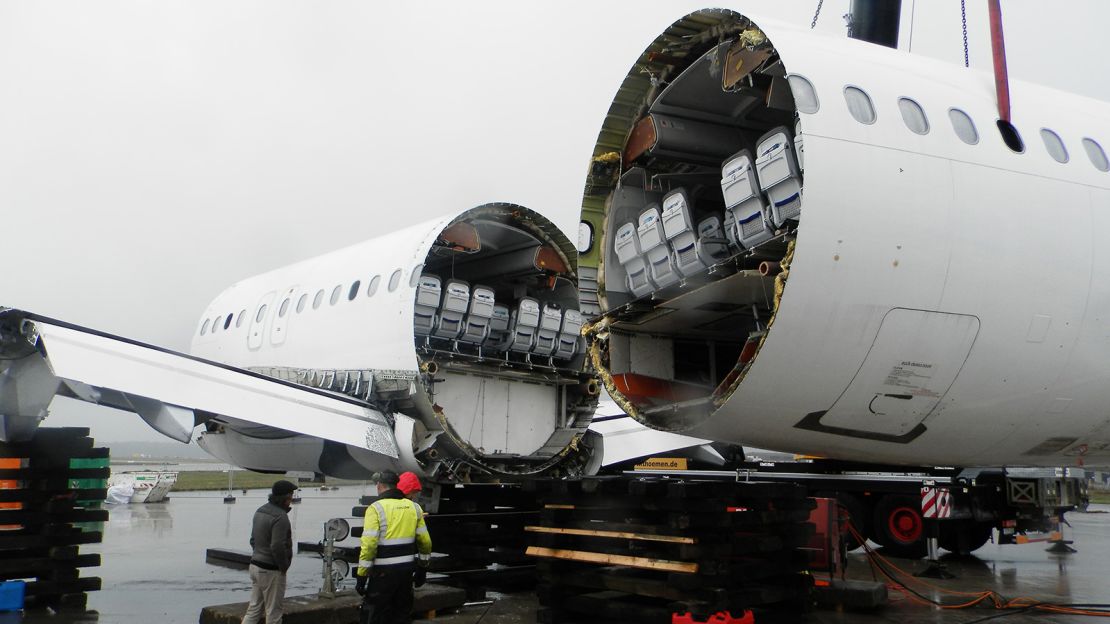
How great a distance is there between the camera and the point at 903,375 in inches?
263

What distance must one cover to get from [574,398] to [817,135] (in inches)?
310

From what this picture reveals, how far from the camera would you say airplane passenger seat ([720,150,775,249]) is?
7.44 meters

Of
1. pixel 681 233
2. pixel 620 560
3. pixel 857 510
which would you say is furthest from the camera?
pixel 857 510

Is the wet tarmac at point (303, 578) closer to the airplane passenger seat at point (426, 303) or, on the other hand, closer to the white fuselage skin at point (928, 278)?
the white fuselage skin at point (928, 278)

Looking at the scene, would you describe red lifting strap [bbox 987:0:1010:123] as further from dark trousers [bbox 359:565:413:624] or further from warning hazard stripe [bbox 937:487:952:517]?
warning hazard stripe [bbox 937:487:952:517]

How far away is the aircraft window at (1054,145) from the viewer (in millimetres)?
7082

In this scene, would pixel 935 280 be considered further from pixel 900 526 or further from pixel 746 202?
pixel 900 526

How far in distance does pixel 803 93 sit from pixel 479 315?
7321mm

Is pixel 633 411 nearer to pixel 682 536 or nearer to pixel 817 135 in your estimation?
pixel 682 536

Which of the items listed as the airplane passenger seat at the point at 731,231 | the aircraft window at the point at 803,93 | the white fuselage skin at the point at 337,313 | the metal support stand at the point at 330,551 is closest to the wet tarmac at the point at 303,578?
the metal support stand at the point at 330,551

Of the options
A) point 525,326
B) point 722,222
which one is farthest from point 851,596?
point 525,326

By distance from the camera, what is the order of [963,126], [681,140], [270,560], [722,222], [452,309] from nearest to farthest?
[963,126] < [270,560] < [681,140] < [722,222] < [452,309]

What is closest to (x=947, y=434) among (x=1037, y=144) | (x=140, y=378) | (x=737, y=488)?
(x=737, y=488)

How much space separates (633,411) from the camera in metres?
8.24
